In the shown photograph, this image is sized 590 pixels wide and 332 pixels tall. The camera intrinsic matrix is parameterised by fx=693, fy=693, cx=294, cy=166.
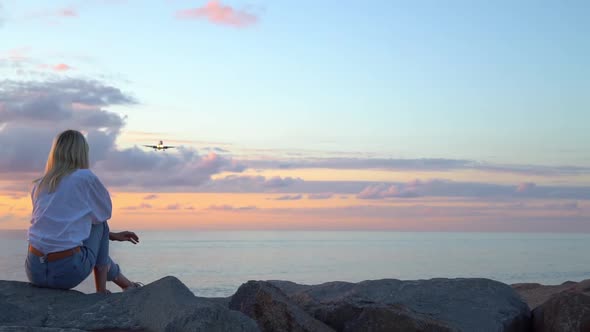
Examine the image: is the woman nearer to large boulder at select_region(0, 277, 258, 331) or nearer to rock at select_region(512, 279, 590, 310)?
large boulder at select_region(0, 277, 258, 331)

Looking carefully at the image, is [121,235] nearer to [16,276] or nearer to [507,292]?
[507,292]

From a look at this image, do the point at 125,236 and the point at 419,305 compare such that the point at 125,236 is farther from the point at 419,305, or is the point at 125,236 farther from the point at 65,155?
the point at 419,305

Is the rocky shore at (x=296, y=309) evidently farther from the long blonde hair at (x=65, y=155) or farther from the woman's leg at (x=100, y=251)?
the long blonde hair at (x=65, y=155)

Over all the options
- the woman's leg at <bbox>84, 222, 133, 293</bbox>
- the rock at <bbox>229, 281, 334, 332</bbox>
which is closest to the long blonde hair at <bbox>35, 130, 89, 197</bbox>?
the woman's leg at <bbox>84, 222, 133, 293</bbox>

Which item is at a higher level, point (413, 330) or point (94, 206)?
point (94, 206)

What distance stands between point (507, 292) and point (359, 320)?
2.10 meters

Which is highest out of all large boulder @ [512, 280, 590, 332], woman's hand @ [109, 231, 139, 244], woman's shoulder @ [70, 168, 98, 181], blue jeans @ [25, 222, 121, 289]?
woman's shoulder @ [70, 168, 98, 181]

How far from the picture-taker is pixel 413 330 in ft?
18.7

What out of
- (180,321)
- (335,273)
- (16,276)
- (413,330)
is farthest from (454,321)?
(335,273)

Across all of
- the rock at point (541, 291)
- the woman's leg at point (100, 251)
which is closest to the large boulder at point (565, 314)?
the rock at point (541, 291)

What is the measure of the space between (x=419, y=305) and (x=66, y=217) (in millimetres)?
3457

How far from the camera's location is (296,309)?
5.79 meters

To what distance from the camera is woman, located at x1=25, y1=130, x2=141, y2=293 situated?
241 inches

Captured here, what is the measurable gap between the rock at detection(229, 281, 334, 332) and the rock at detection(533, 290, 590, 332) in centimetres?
223
